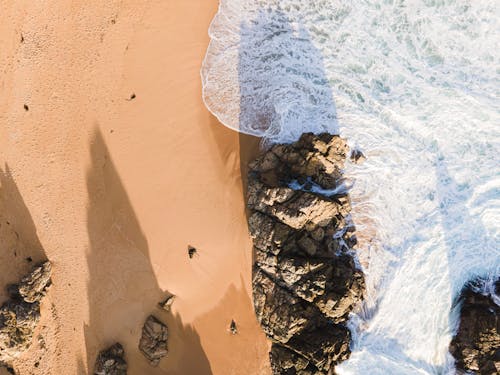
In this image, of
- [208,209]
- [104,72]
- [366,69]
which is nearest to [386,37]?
[366,69]

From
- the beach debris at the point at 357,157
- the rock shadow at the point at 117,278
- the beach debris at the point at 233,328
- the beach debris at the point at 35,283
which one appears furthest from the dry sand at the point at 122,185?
the beach debris at the point at 357,157

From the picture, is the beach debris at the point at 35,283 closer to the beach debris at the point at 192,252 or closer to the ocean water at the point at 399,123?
the beach debris at the point at 192,252

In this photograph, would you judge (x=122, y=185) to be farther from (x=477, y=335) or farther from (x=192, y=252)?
(x=477, y=335)

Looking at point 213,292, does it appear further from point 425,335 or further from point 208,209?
point 425,335

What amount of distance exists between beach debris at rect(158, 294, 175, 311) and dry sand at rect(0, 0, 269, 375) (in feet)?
0.50

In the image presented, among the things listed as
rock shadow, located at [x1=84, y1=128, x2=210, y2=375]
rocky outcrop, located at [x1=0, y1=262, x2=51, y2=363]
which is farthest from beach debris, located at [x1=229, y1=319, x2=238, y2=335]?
rocky outcrop, located at [x1=0, y1=262, x2=51, y2=363]

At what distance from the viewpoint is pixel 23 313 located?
10586 millimetres

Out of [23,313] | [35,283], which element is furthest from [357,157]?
[23,313]

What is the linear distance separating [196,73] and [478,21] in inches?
323

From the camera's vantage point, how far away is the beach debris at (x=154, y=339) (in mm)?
10586

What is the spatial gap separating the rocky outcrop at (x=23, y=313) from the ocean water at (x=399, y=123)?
7048 millimetres

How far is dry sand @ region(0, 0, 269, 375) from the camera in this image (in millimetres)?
10633

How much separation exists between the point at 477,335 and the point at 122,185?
10.7m

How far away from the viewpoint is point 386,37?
10.7 meters
